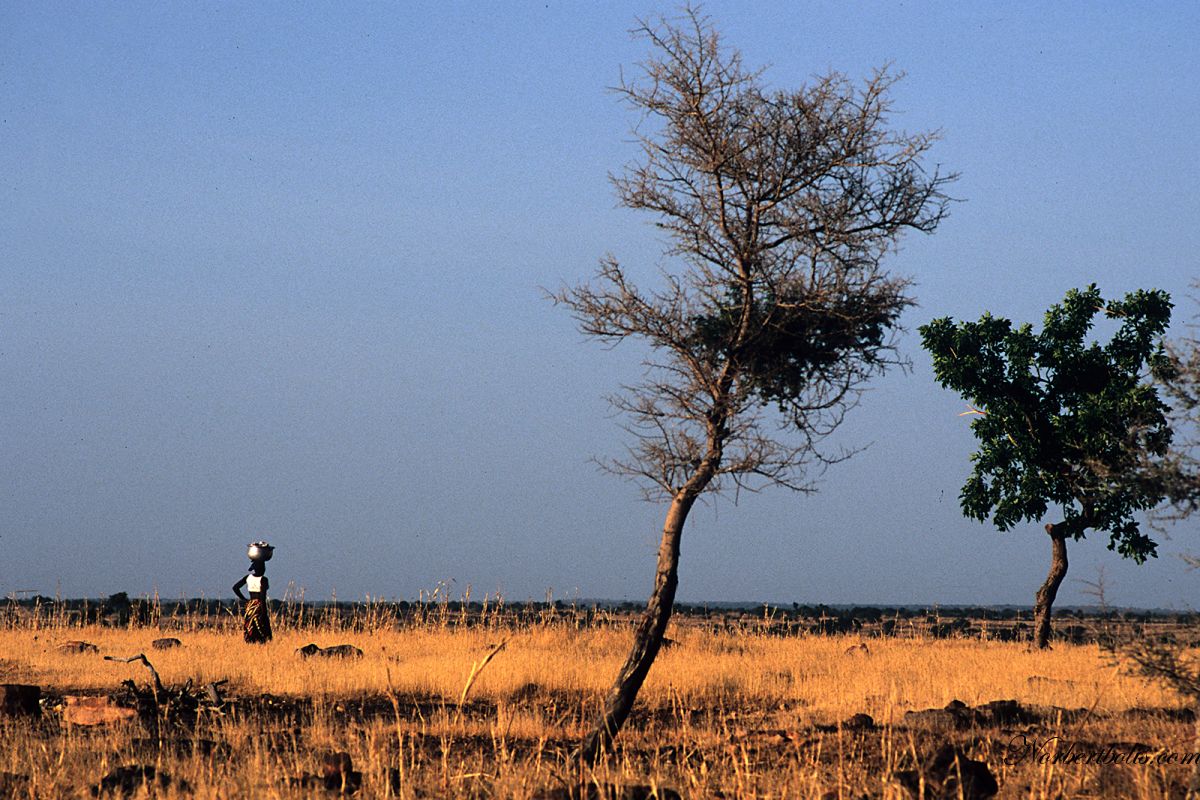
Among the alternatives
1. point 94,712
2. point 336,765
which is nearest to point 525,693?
point 94,712

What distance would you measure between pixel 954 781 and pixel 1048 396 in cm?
2027

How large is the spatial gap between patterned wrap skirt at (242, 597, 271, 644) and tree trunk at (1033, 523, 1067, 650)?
18.1 meters

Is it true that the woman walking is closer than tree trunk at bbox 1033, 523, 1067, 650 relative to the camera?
Yes

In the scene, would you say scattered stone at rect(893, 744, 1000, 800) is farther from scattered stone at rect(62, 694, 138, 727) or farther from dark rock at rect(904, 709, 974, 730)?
scattered stone at rect(62, 694, 138, 727)

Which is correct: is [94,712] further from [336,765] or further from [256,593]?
[256,593]

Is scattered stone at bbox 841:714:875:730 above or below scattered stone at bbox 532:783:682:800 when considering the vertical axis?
below

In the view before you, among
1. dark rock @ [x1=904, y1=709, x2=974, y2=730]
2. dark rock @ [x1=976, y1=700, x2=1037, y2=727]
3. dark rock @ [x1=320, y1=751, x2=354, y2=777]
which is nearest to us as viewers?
dark rock @ [x1=320, y1=751, x2=354, y2=777]

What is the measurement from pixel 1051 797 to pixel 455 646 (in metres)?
13.6

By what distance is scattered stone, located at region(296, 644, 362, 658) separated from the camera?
1934cm

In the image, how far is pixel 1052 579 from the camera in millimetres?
28719

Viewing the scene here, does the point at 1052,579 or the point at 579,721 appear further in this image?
the point at 1052,579

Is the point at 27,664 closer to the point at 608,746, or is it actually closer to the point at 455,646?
the point at 455,646

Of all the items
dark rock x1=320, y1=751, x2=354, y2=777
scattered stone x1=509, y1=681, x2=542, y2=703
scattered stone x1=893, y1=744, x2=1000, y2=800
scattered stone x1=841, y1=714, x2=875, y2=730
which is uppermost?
scattered stone x1=893, y1=744, x2=1000, y2=800

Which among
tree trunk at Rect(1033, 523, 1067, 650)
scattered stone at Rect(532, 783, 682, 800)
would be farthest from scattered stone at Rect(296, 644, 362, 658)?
tree trunk at Rect(1033, 523, 1067, 650)
